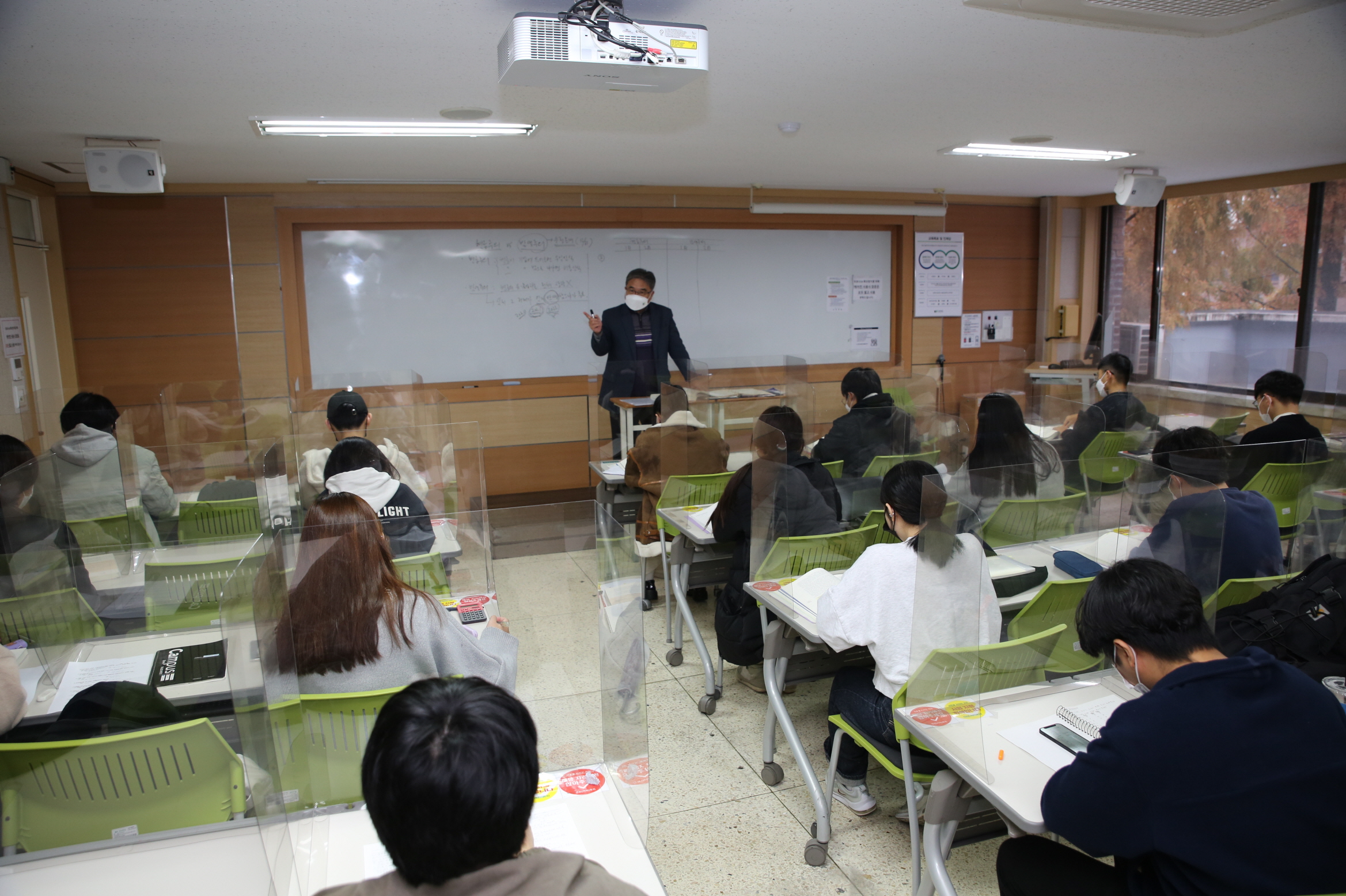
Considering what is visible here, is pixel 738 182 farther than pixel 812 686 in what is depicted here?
Yes

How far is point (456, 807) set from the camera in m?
0.90

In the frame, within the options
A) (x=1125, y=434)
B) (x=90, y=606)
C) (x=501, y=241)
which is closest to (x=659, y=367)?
(x=501, y=241)

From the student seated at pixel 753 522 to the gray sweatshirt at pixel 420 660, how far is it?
118 cm

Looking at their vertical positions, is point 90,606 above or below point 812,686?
above

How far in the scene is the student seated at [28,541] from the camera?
2.43 meters

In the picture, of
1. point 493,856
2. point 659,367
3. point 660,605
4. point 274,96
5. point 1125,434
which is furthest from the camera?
point 659,367

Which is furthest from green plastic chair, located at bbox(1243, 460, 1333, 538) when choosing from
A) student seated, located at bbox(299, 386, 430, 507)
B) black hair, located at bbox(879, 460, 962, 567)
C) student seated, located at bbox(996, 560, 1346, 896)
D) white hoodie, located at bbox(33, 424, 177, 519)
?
white hoodie, located at bbox(33, 424, 177, 519)

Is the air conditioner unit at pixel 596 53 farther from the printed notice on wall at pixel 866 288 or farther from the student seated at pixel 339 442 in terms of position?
the printed notice on wall at pixel 866 288

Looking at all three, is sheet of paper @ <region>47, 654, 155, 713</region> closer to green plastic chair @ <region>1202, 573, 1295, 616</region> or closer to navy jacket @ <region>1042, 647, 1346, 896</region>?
navy jacket @ <region>1042, 647, 1346, 896</region>

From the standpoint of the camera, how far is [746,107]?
3.78 meters

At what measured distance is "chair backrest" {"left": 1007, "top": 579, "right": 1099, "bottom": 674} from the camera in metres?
2.14

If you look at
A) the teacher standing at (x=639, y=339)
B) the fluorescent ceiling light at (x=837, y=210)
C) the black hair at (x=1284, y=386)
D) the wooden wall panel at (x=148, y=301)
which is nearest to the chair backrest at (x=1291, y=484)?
the black hair at (x=1284, y=386)

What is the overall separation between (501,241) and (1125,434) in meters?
4.55

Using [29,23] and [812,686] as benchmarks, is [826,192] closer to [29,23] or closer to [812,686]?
[812,686]
